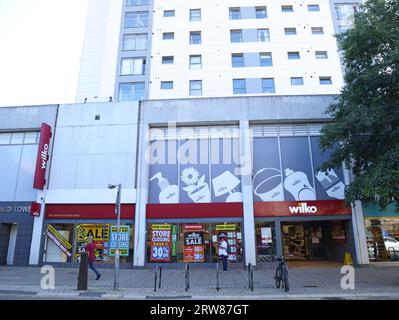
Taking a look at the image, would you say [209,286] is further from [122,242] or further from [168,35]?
[168,35]

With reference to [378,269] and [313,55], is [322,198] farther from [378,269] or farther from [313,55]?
[313,55]

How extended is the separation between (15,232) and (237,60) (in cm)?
2211

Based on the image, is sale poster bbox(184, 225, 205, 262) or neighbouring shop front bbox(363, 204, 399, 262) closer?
neighbouring shop front bbox(363, 204, 399, 262)

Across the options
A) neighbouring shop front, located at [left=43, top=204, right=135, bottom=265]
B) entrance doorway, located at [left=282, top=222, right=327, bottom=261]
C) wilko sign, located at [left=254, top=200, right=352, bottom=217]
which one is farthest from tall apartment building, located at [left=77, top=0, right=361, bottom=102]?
neighbouring shop front, located at [left=43, top=204, right=135, bottom=265]

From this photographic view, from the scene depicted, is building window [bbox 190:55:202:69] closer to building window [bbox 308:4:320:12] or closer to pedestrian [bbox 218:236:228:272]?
building window [bbox 308:4:320:12]

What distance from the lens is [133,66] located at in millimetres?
30266

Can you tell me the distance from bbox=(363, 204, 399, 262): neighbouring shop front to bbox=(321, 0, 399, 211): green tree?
4.72m

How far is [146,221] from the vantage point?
57.1ft

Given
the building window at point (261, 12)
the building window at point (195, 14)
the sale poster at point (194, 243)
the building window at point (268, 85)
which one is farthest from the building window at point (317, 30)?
the sale poster at point (194, 243)

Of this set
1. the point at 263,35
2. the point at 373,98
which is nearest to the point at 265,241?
the point at 373,98

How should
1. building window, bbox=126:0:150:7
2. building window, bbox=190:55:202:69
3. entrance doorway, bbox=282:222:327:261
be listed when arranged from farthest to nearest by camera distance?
building window, bbox=126:0:150:7 → building window, bbox=190:55:202:69 → entrance doorway, bbox=282:222:327:261

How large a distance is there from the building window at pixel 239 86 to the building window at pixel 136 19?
11293mm

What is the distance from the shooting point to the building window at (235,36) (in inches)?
1145

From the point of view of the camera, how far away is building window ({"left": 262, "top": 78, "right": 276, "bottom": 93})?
90.5 feet
